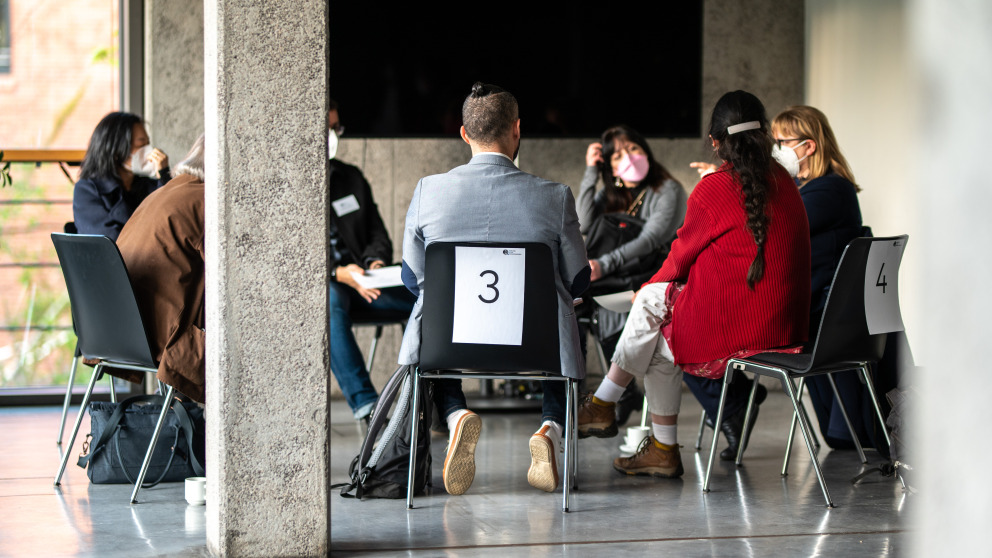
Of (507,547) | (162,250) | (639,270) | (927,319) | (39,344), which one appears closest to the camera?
(927,319)

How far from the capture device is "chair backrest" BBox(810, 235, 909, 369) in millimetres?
3072

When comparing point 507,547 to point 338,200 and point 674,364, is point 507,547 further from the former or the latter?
point 338,200

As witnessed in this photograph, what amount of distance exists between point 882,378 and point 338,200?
8.39 feet

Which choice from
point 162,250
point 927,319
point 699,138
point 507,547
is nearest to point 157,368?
point 162,250

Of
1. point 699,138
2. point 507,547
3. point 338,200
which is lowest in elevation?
point 507,547

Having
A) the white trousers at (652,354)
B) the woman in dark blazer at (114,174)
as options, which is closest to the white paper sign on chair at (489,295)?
the white trousers at (652,354)

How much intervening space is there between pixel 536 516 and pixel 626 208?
2.31 m

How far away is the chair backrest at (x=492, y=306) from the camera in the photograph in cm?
291

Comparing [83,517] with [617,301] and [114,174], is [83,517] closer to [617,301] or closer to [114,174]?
[114,174]

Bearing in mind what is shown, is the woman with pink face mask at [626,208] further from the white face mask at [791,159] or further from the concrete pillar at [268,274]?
the concrete pillar at [268,274]

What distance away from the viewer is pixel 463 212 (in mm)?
3008

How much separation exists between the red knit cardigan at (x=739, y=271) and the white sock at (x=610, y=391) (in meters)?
0.36

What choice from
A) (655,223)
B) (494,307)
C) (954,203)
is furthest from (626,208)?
(954,203)

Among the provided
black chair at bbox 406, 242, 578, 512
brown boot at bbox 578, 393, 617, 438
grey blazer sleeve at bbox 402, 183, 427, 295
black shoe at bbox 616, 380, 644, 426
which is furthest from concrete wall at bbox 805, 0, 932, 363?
grey blazer sleeve at bbox 402, 183, 427, 295
